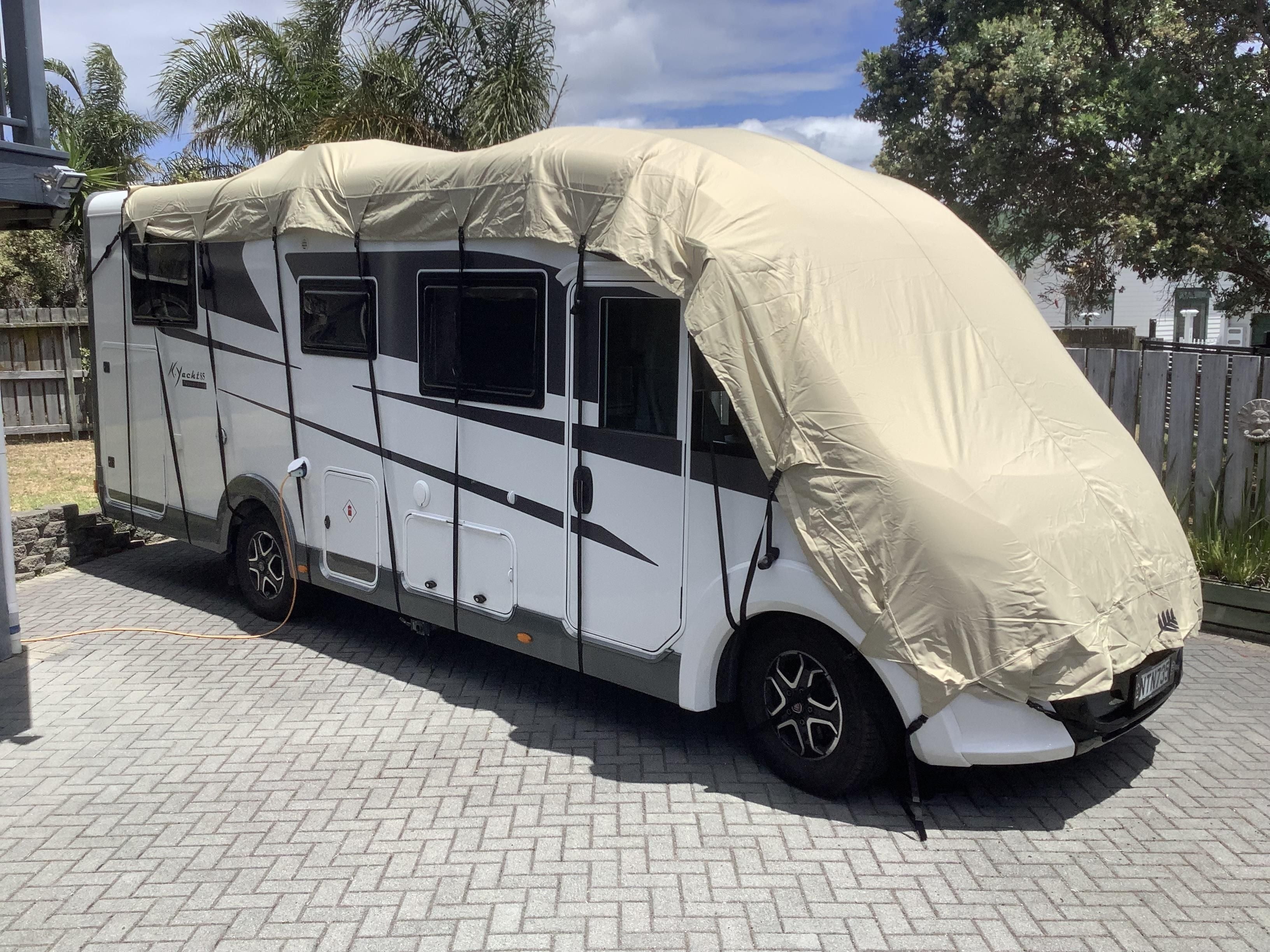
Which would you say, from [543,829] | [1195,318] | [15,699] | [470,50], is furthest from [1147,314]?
[15,699]

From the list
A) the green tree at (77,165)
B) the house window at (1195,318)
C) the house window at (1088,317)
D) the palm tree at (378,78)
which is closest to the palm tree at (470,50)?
the palm tree at (378,78)

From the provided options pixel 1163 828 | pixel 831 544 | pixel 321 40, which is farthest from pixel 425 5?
pixel 1163 828

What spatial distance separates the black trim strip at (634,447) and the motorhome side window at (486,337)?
1.19ft

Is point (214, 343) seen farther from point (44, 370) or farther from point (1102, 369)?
point (44, 370)

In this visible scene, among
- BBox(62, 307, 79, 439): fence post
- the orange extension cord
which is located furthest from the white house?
the orange extension cord

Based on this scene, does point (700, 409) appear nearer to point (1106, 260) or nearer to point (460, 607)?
point (460, 607)

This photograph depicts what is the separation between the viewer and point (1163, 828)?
15.0 feet

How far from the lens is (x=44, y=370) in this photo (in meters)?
14.7

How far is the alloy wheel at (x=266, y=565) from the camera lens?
738 cm

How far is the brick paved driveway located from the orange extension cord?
0.66m

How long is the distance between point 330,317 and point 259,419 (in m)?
1.13

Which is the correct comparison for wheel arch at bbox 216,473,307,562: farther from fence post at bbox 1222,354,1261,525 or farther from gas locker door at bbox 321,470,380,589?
fence post at bbox 1222,354,1261,525

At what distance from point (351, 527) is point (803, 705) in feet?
10.7

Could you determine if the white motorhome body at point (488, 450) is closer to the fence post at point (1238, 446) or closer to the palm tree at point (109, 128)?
the fence post at point (1238, 446)
